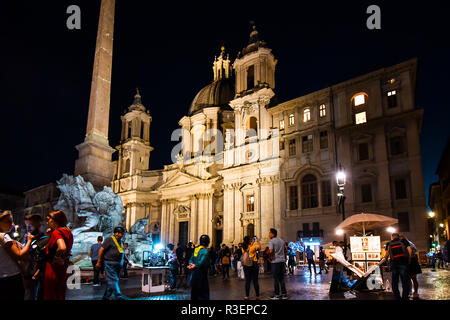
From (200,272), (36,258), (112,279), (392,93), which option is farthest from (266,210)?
(36,258)

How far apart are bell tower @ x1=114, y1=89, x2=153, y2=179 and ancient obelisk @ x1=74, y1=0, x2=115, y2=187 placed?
3169cm

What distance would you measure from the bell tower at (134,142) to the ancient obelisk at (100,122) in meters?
31.7

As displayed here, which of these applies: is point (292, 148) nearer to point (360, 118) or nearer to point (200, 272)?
point (360, 118)

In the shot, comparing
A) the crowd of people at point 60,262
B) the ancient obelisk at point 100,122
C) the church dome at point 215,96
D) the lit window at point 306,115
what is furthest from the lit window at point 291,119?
the crowd of people at point 60,262

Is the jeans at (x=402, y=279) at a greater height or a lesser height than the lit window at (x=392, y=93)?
lesser

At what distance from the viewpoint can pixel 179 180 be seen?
145 feet

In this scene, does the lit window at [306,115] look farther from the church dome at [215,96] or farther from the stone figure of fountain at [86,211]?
the stone figure of fountain at [86,211]

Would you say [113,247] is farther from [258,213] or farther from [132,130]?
[132,130]

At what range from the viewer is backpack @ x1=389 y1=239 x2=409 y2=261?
8664 mm

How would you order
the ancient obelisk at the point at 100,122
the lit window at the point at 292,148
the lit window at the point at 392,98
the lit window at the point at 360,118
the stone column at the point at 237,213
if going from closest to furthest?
Answer: the ancient obelisk at the point at 100,122 < the lit window at the point at 392,98 < the lit window at the point at 360,118 < the lit window at the point at 292,148 < the stone column at the point at 237,213

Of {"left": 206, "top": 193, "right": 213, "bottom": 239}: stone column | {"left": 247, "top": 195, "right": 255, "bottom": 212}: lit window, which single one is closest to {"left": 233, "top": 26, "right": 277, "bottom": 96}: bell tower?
{"left": 247, "top": 195, "right": 255, "bottom": 212}: lit window

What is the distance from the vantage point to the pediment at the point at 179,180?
1674 inches

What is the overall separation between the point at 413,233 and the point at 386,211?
2317 mm
